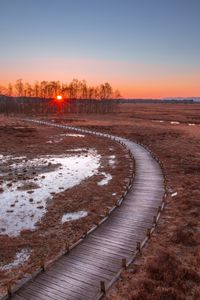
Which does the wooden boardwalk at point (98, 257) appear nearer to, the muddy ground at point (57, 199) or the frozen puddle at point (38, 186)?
the muddy ground at point (57, 199)

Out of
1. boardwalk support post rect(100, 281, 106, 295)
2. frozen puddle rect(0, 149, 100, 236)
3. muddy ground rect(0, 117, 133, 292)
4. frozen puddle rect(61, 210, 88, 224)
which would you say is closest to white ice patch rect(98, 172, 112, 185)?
muddy ground rect(0, 117, 133, 292)

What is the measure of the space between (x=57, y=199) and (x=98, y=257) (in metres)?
11.6

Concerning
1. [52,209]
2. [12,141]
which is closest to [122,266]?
[52,209]

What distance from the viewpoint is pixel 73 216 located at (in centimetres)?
2411

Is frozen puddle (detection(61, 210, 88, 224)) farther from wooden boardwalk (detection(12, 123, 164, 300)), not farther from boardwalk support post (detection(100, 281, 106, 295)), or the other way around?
boardwalk support post (detection(100, 281, 106, 295))

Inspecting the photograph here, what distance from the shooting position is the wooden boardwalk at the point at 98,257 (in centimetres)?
1412

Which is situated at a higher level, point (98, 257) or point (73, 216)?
point (98, 257)

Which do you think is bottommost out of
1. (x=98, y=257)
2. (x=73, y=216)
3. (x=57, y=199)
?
(x=73, y=216)

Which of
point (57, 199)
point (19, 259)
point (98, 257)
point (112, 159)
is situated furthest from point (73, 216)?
point (112, 159)

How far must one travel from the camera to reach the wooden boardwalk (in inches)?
556

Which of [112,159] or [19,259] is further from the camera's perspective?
[112,159]

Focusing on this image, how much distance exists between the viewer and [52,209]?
25.3 metres

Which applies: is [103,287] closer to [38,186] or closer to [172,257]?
[172,257]

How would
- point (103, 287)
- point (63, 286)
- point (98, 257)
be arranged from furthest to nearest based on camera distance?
1. point (98, 257)
2. point (63, 286)
3. point (103, 287)
